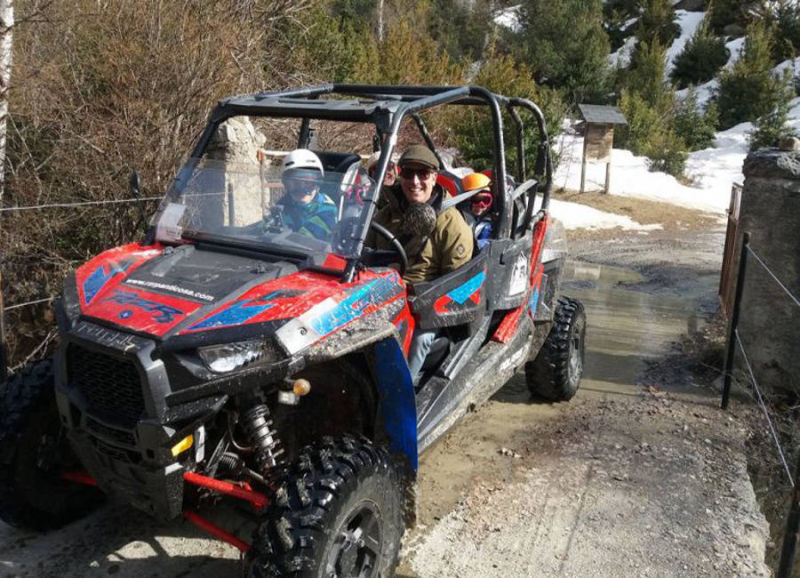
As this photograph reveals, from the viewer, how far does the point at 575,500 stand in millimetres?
3988

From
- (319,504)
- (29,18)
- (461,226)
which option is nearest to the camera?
(319,504)

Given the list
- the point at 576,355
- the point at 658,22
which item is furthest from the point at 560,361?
the point at 658,22

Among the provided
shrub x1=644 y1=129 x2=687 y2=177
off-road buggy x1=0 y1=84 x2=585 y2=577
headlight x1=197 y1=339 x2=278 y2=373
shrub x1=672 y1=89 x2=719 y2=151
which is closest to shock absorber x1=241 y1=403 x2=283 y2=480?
off-road buggy x1=0 y1=84 x2=585 y2=577

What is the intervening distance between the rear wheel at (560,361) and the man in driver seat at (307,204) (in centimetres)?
243

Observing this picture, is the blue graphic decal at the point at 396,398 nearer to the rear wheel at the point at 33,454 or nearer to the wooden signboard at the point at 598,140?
the rear wheel at the point at 33,454

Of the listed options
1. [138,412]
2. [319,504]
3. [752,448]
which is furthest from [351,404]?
[752,448]

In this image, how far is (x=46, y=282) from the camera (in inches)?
272

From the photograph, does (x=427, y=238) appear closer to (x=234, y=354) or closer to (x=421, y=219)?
(x=421, y=219)

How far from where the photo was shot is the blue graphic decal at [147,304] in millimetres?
2668

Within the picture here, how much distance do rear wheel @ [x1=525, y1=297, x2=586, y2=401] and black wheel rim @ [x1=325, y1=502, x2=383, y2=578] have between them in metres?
2.52

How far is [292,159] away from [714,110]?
27259 mm

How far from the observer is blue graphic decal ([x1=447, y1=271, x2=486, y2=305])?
3.70 meters

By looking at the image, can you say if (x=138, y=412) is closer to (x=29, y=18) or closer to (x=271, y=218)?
(x=271, y=218)

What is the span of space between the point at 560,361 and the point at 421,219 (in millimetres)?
2051
